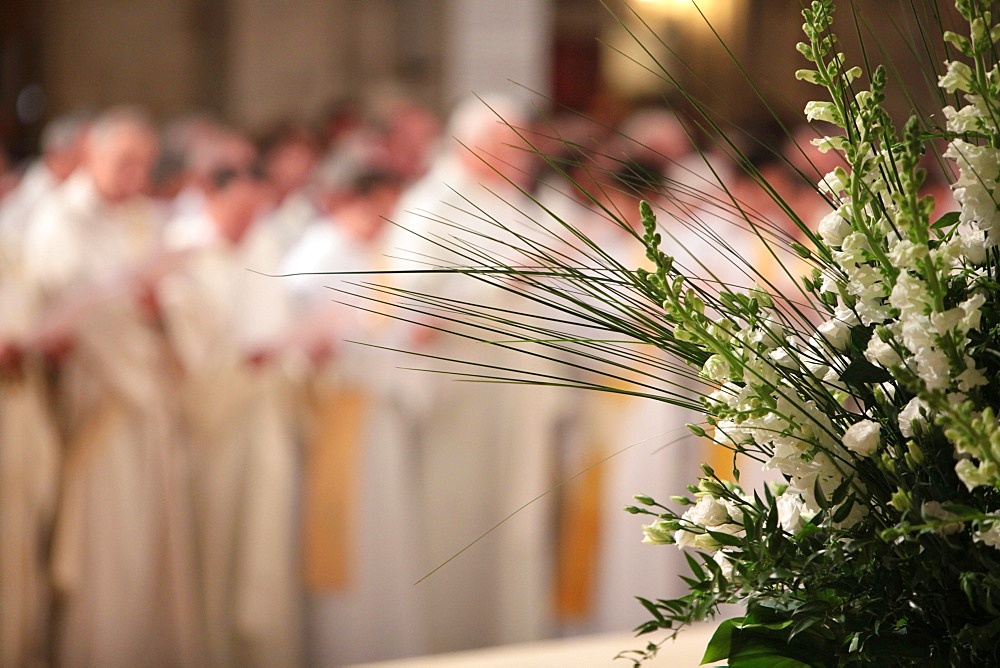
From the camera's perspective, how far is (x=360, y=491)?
4785 millimetres

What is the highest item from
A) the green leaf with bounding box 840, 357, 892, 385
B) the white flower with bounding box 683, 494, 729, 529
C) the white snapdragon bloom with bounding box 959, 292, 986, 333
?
the white snapdragon bloom with bounding box 959, 292, 986, 333

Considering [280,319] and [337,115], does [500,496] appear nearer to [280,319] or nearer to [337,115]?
[280,319]

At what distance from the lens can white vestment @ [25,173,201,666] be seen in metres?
4.38

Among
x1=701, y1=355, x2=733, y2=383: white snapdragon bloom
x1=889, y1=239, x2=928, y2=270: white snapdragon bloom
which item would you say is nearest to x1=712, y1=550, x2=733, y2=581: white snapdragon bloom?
x1=701, y1=355, x2=733, y2=383: white snapdragon bloom

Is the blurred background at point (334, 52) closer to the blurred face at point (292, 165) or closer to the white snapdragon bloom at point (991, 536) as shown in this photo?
the blurred face at point (292, 165)

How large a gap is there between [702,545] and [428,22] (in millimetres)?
8180

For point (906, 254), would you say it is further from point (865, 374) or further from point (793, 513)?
point (793, 513)

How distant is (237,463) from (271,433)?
0.18 metres

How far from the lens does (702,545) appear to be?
2.49 feet

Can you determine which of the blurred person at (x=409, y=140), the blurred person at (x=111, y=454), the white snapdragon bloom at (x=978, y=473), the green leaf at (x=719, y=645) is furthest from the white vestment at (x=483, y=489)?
the white snapdragon bloom at (x=978, y=473)

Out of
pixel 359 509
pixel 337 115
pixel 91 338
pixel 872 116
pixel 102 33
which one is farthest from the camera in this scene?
pixel 102 33

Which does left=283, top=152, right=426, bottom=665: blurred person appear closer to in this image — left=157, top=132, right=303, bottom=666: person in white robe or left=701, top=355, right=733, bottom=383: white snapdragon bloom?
left=157, top=132, right=303, bottom=666: person in white robe

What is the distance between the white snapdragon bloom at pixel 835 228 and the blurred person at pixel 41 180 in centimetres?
425

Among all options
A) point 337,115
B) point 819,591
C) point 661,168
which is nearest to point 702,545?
point 819,591
